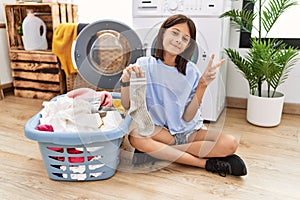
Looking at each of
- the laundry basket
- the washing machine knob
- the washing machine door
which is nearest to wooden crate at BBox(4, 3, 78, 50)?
the washing machine door

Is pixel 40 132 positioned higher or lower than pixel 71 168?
Result: higher

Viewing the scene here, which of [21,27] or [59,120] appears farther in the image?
[21,27]

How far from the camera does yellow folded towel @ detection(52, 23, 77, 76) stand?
195cm

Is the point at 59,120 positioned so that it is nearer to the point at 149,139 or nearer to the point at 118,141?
the point at 118,141

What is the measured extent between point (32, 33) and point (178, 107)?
160 centimetres

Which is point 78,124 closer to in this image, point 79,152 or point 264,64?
point 79,152

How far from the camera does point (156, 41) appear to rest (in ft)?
3.66

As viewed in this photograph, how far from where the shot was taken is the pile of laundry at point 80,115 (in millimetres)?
1091

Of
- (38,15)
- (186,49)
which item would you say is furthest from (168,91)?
(38,15)

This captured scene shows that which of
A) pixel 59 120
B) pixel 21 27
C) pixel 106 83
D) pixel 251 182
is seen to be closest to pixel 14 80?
pixel 21 27

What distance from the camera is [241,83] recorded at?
2.04 m

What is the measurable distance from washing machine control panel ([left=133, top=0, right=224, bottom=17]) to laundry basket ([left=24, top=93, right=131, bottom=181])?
2.55 feet

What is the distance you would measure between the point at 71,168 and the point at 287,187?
86 cm

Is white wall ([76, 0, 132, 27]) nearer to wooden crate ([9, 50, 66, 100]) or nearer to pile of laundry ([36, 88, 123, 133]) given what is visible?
wooden crate ([9, 50, 66, 100])
